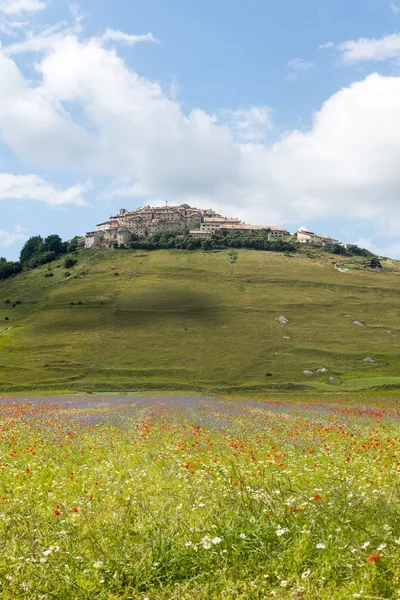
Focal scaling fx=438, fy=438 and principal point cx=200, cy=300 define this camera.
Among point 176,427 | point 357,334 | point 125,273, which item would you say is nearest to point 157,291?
point 125,273

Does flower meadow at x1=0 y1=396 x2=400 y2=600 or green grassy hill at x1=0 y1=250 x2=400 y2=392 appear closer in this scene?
flower meadow at x1=0 y1=396 x2=400 y2=600

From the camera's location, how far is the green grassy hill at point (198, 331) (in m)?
94.1

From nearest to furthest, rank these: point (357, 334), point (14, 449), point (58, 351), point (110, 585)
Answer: point (110, 585) < point (14, 449) < point (58, 351) < point (357, 334)

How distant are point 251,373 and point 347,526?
9164cm

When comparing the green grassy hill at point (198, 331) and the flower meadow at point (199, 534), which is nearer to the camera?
the flower meadow at point (199, 534)

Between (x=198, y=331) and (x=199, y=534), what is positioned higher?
(x=198, y=331)

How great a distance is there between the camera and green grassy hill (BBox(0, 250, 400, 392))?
94.1 meters

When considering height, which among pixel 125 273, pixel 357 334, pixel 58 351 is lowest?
pixel 58 351

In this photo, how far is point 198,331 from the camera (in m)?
131

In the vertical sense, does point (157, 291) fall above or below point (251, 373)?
above

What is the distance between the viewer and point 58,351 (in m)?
115

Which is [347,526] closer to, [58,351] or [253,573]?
[253,573]

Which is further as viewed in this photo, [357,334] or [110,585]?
[357,334]

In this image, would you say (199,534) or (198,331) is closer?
(199,534)
